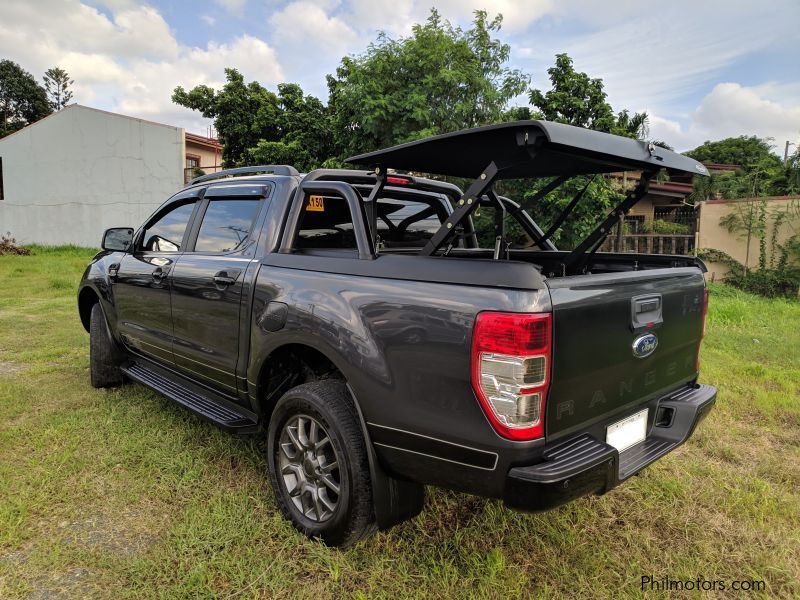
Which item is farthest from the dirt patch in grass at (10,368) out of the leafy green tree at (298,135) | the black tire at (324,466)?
the leafy green tree at (298,135)

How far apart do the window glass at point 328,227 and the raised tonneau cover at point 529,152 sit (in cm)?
49

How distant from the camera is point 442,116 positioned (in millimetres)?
9711

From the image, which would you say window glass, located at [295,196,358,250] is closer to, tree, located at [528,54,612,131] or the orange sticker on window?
the orange sticker on window

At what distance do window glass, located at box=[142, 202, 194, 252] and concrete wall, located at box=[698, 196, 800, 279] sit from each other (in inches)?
443

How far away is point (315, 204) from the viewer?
2904 mm

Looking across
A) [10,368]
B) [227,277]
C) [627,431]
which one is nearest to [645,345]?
[627,431]

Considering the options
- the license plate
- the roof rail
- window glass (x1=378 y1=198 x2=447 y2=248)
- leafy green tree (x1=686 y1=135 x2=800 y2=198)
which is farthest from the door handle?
leafy green tree (x1=686 y1=135 x2=800 y2=198)

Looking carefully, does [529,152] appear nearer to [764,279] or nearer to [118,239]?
[118,239]

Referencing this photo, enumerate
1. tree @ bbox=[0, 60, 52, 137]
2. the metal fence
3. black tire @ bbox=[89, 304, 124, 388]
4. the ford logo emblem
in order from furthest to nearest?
1. tree @ bbox=[0, 60, 52, 137]
2. the metal fence
3. black tire @ bbox=[89, 304, 124, 388]
4. the ford logo emblem

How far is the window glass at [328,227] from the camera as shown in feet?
9.75

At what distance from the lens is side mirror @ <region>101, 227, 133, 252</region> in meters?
4.13

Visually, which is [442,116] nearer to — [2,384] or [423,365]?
[2,384]

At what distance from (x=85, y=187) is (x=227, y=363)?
20143 mm

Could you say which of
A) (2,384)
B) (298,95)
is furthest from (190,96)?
(2,384)
